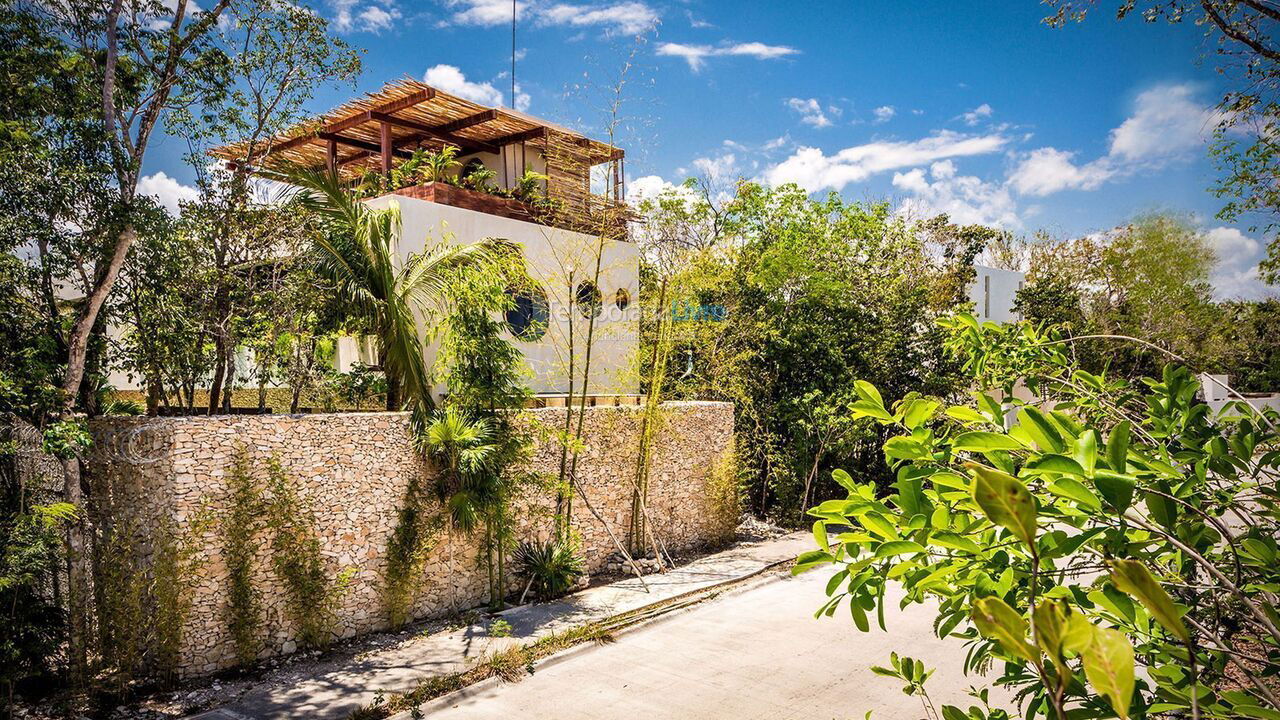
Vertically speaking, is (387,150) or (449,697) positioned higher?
(387,150)

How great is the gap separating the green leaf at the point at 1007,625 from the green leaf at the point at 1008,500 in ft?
0.24

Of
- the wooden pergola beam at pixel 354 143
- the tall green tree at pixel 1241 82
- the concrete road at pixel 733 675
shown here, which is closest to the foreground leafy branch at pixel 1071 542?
the concrete road at pixel 733 675

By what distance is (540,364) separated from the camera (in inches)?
414

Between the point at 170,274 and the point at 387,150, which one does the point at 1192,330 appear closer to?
the point at 387,150

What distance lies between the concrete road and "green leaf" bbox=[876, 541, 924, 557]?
4356 mm

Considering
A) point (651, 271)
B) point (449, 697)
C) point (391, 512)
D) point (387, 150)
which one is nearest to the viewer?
point (449, 697)

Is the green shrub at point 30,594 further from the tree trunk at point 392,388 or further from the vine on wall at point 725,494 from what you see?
the vine on wall at point 725,494

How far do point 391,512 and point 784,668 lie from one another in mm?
3725

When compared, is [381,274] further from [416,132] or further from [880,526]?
[880,526]

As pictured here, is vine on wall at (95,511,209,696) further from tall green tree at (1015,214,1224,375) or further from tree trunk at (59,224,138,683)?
tall green tree at (1015,214,1224,375)

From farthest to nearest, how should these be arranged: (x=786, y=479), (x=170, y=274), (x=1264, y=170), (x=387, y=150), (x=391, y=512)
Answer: (x=786, y=479)
(x=387, y=150)
(x=1264, y=170)
(x=391, y=512)
(x=170, y=274)

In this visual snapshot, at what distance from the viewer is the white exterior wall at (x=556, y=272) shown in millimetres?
8750

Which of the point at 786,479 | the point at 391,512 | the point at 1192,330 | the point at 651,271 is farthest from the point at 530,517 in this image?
the point at 1192,330

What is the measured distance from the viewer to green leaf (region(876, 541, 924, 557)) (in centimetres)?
116
